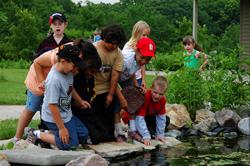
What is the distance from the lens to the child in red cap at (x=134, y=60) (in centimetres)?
659

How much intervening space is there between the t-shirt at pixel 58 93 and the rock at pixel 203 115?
3.05m

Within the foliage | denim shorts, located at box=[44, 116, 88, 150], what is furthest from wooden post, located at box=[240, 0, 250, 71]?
denim shorts, located at box=[44, 116, 88, 150]

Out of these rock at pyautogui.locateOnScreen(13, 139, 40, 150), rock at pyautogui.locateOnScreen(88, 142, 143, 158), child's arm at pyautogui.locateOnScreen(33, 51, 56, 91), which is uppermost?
child's arm at pyautogui.locateOnScreen(33, 51, 56, 91)

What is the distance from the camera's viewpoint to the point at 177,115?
8211 mm

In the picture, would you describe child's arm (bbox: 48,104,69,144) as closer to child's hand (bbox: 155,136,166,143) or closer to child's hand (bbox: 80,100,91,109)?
child's hand (bbox: 80,100,91,109)

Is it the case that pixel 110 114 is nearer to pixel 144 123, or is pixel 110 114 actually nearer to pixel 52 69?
pixel 144 123

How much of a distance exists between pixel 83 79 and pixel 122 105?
61 centimetres

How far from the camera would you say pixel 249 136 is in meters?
7.94

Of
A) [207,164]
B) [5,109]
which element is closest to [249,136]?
[207,164]

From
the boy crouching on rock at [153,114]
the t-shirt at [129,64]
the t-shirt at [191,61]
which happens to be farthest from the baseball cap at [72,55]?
the t-shirt at [191,61]

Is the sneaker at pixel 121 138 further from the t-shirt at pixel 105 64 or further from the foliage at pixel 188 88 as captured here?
the foliage at pixel 188 88

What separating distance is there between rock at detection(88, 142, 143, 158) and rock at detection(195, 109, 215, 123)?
7.41 ft

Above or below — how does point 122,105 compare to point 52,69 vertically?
below

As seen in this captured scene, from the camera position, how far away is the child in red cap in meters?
6.59
